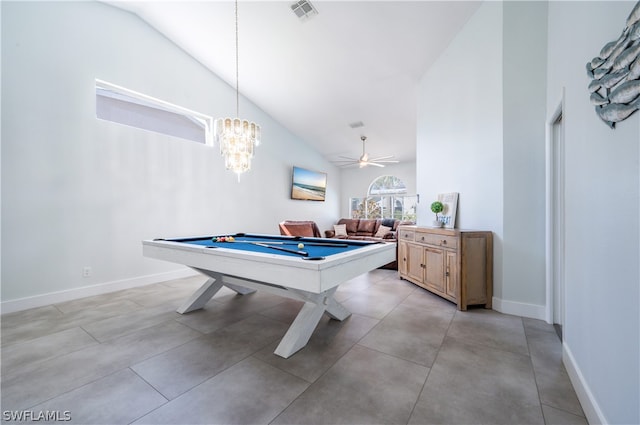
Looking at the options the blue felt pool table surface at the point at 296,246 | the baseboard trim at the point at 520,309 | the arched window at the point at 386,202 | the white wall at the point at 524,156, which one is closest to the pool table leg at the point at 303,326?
the blue felt pool table surface at the point at 296,246

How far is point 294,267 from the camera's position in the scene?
1430 millimetres

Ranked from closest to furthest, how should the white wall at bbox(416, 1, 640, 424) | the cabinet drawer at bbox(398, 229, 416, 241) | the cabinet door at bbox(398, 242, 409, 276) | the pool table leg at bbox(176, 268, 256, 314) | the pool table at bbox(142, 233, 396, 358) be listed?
the white wall at bbox(416, 1, 640, 424) < the pool table at bbox(142, 233, 396, 358) < the pool table leg at bbox(176, 268, 256, 314) < the cabinet drawer at bbox(398, 229, 416, 241) < the cabinet door at bbox(398, 242, 409, 276)

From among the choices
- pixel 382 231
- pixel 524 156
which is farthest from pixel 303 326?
pixel 382 231

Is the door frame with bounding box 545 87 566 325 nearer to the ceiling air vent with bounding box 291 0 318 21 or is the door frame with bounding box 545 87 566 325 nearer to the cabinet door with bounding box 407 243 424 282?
the cabinet door with bounding box 407 243 424 282

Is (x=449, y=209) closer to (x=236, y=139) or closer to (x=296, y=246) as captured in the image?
(x=296, y=246)

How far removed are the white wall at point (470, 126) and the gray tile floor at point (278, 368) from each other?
107cm

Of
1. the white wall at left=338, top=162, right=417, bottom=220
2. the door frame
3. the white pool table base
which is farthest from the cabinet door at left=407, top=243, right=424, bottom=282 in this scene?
the white wall at left=338, top=162, right=417, bottom=220

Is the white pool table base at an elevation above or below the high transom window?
below

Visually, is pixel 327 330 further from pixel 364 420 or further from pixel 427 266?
pixel 427 266

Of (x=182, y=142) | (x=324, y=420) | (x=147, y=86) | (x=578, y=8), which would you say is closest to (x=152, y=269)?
(x=182, y=142)

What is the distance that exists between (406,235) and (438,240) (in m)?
0.75

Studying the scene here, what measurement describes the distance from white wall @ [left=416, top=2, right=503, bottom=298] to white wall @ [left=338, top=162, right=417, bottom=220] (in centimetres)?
391

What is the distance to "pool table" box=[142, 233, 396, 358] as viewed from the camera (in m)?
1.41

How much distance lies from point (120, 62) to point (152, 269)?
2968 millimetres
